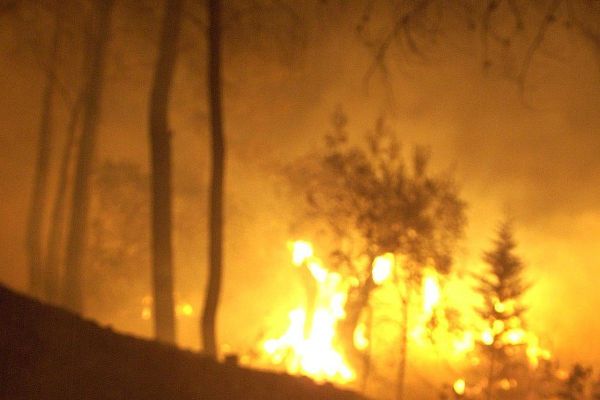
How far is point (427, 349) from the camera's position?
2738 cm

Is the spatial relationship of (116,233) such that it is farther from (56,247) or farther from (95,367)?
(95,367)

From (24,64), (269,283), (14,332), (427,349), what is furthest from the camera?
(269,283)

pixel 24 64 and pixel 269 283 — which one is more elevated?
pixel 24 64

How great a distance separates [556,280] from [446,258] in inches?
712

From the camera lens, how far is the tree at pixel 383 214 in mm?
16734

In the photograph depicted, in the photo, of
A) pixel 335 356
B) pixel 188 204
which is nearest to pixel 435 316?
pixel 335 356

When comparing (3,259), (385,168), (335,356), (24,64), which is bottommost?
(335,356)

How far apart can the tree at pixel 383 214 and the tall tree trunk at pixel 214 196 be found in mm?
6293

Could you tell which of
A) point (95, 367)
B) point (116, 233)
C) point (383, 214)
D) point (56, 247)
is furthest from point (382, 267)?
point (95, 367)

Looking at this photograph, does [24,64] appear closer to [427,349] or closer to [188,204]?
[188,204]

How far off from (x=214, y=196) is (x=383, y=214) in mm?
6459

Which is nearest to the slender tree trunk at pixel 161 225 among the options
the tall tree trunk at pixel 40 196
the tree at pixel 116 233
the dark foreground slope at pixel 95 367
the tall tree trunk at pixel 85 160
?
the dark foreground slope at pixel 95 367

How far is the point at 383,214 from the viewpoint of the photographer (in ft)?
55.0

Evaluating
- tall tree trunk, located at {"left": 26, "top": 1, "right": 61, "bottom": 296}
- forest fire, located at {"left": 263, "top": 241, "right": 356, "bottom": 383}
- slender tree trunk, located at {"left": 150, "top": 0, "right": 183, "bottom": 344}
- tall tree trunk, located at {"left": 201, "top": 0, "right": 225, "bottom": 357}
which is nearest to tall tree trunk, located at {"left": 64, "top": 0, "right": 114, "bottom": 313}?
tall tree trunk, located at {"left": 26, "top": 1, "right": 61, "bottom": 296}
